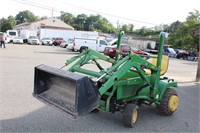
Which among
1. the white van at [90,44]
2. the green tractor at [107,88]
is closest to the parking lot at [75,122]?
the green tractor at [107,88]

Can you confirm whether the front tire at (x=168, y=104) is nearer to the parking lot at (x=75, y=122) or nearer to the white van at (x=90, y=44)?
the parking lot at (x=75, y=122)

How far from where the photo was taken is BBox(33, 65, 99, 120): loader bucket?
12.2ft

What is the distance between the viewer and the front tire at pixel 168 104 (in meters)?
5.54

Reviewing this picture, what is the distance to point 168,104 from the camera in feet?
18.2

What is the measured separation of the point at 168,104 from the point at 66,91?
2.46 metres

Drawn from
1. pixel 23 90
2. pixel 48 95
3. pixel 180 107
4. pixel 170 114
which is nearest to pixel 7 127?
pixel 48 95

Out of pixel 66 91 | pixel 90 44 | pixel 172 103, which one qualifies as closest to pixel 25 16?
pixel 90 44

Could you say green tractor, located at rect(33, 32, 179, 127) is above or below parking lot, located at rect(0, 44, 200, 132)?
above

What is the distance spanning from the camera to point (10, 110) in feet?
17.2

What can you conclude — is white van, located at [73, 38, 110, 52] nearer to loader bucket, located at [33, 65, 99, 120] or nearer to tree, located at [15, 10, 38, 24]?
loader bucket, located at [33, 65, 99, 120]

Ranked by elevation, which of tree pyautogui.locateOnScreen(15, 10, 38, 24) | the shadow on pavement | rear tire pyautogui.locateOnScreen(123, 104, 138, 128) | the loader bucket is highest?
tree pyautogui.locateOnScreen(15, 10, 38, 24)

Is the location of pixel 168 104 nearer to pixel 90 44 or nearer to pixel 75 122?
pixel 75 122

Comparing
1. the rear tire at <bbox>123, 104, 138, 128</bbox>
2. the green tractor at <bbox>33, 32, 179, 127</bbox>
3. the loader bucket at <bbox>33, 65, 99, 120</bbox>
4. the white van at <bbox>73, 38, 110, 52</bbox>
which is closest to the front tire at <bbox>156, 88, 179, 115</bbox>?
the green tractor at <bbox>33, 32, 179, 127</bbox>

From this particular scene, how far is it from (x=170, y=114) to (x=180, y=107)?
3.11ft
